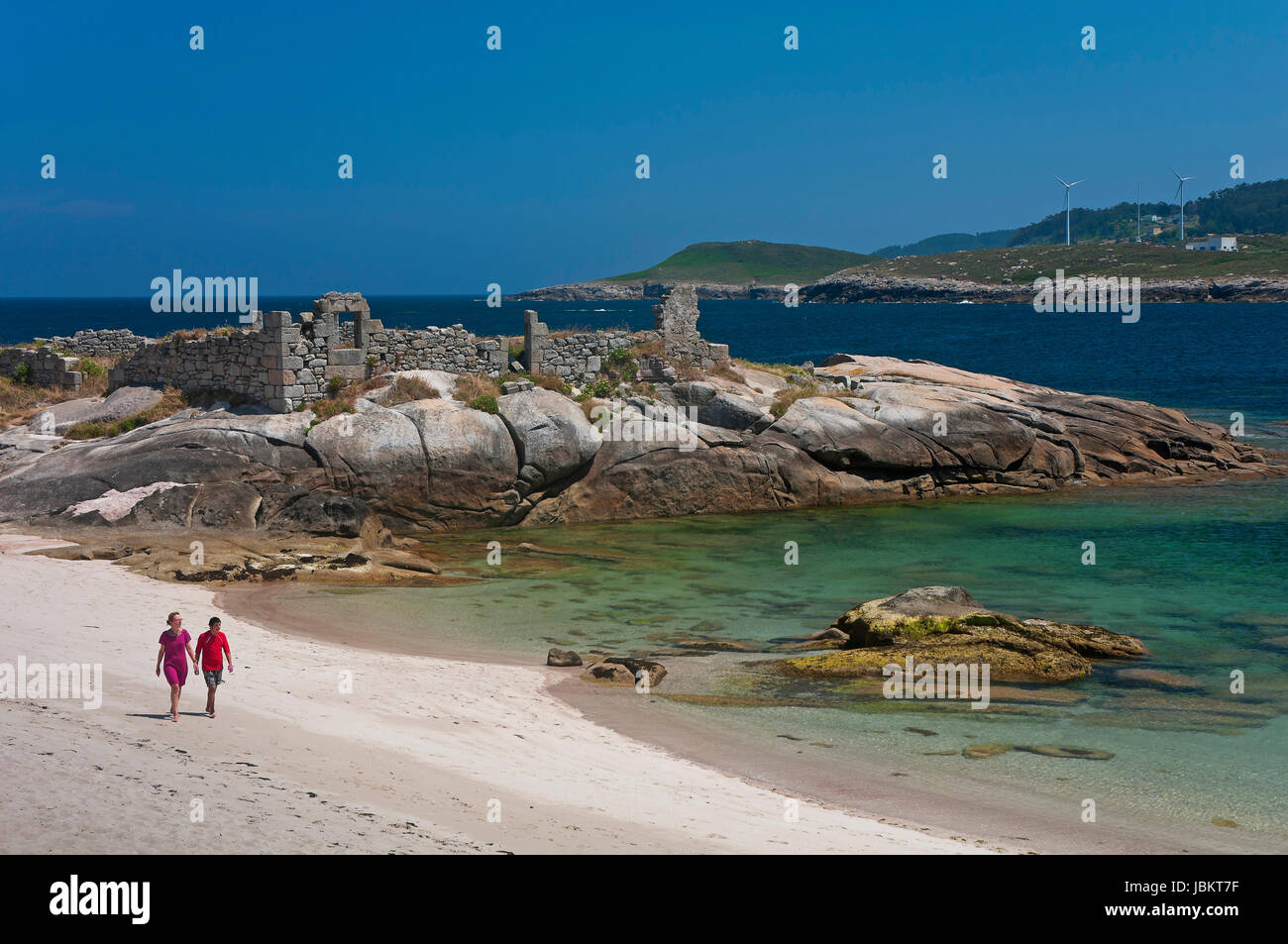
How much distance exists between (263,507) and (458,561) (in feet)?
16.0

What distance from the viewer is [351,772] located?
35.8 feet

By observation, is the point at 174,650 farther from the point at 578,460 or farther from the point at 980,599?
the point at 578,460

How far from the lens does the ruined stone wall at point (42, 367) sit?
31.6 metres

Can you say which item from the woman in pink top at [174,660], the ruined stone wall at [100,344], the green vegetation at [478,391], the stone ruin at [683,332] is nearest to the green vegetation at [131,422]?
the ruined stone wall at [100,344]

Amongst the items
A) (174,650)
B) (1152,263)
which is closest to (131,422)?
(174,650)

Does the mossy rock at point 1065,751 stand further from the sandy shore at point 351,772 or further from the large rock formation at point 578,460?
the large rock formation at point 578,460

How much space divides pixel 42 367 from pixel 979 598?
2698 cm

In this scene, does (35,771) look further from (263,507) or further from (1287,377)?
(1287,377)

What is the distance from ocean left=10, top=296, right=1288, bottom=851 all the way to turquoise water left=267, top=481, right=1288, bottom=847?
0.17 ft

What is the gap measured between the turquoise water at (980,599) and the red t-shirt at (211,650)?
5.25 metres

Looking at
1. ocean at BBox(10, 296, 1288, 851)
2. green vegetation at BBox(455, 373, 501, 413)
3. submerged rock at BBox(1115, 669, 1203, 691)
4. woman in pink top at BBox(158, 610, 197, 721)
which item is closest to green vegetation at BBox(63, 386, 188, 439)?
green vegetation at BBox(455, 373, 501, 413)

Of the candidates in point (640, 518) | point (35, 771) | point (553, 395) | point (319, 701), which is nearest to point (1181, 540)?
point (640, 518)
